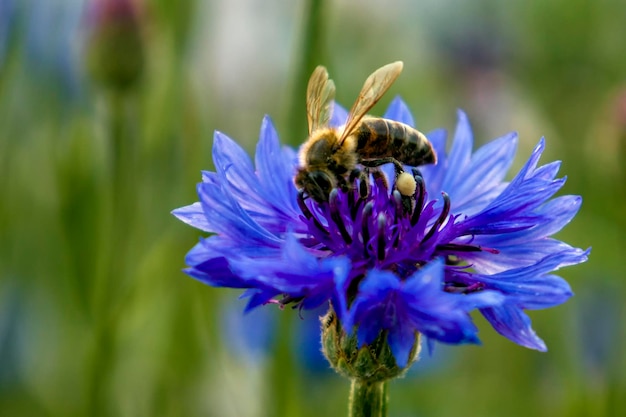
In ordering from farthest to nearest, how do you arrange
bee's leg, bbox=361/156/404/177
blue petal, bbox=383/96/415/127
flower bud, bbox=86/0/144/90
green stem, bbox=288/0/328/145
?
flower bud, bbox=86/0/144/90 → green stem, bbox=288/0/328/145 → blue petal, bbox=383/96/415/127 → bee's leg, bbox=361/156/404/177

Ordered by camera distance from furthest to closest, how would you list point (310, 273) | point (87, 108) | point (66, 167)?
point (87, 108), point (66, 167), point (310, 273)

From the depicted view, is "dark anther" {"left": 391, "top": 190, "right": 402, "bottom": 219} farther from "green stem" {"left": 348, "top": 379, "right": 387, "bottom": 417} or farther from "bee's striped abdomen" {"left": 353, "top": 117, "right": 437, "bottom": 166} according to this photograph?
"green stem" {"left": 348, "top": 379, "right": 387, "bottom": 417}

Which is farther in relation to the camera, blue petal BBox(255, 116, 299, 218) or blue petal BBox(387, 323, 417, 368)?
blue petal BBox(255, 116, 299, 218)

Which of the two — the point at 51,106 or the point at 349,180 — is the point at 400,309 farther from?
the point at 51,106

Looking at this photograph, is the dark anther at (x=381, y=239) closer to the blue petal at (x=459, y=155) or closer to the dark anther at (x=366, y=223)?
the dark anther at (x=366, y=223)

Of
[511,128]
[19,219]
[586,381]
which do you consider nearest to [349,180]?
[586,381]

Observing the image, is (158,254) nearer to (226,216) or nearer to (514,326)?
(226,216)

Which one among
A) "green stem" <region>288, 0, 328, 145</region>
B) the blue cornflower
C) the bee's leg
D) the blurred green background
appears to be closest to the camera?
the blue cornflower

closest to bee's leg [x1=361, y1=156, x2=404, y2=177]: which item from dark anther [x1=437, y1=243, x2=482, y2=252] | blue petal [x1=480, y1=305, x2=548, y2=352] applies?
dark anther [x1=437, y1=243, x2=482, y2=252]
